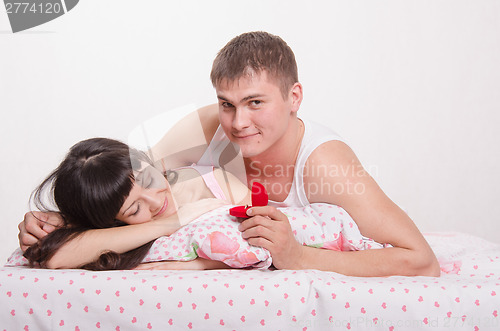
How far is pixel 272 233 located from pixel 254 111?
51 centimetres

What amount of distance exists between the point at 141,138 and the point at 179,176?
343 millimetres

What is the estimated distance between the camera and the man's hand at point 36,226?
1.85m

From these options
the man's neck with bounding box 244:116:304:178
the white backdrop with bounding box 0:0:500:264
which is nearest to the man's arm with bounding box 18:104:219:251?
the man's neck with bounding box 244:116:304:178

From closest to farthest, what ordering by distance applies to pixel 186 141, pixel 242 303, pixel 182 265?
pixel 242 303, pixel 182 265, pixel 186 141

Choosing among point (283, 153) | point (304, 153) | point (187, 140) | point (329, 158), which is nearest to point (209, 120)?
point (187, 140)

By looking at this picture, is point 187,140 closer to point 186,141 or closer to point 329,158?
point 186,141

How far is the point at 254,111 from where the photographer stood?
1951 millimetres

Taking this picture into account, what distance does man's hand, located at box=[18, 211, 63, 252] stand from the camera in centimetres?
185

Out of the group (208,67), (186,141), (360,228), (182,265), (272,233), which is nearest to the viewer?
(272,233)

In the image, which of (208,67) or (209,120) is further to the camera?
(208,67)

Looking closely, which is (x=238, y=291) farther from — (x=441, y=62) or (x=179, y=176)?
(x=441, y=62)

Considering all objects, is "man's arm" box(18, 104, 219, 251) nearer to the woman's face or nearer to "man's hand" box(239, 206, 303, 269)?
the woman's face

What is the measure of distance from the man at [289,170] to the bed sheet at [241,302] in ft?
0.48

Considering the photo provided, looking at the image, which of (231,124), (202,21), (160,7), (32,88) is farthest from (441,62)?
(32,88)
